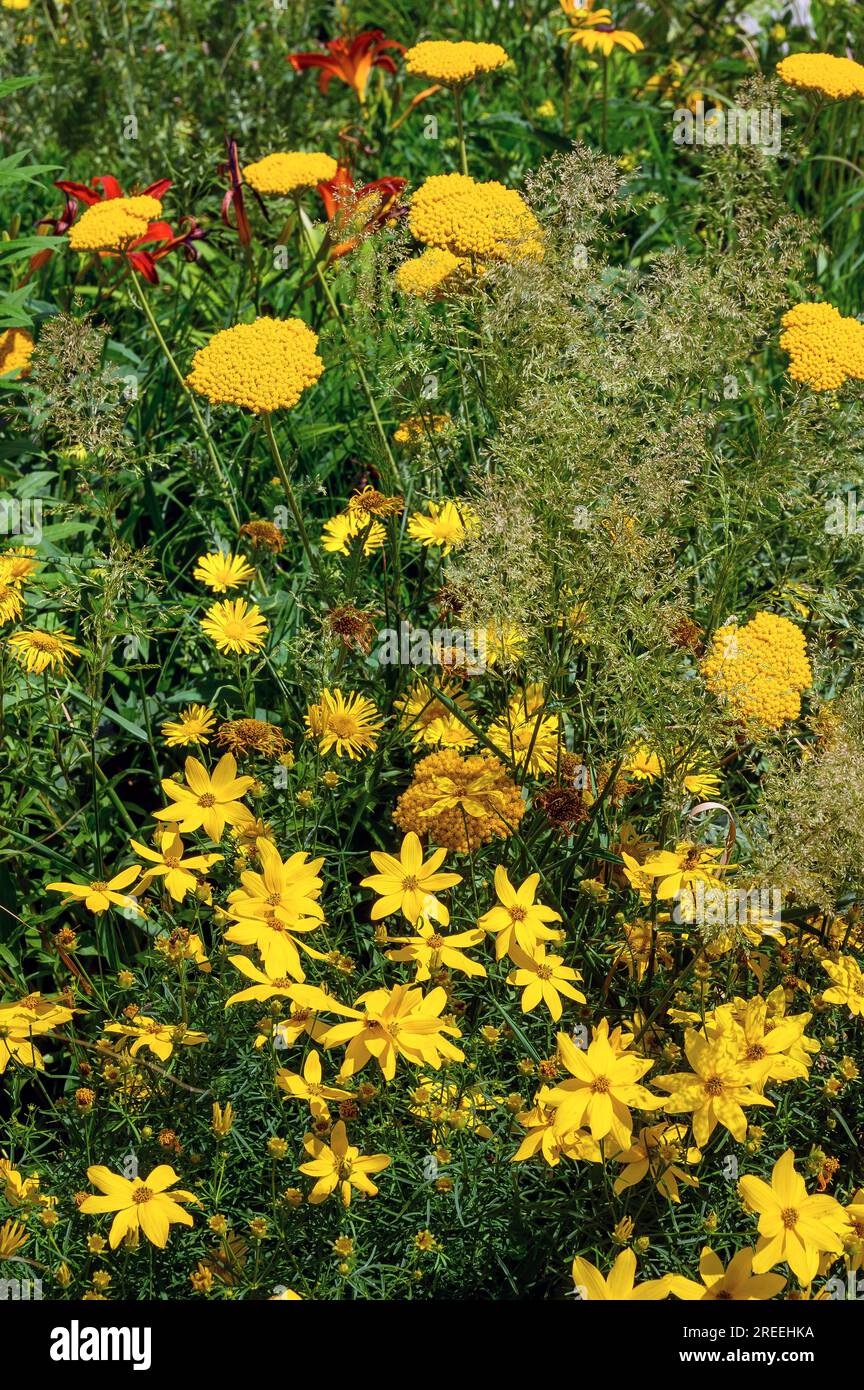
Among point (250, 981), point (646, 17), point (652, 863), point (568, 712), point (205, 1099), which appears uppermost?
point (646, 17)

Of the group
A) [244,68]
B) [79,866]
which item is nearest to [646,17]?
[244,68]

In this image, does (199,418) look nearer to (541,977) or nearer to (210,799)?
(210,799)

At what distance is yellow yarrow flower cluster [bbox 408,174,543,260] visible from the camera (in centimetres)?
290

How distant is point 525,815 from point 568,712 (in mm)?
206

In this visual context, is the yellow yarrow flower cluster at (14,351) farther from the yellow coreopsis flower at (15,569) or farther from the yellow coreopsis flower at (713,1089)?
the yellow coreopsis flower at (713,1089)

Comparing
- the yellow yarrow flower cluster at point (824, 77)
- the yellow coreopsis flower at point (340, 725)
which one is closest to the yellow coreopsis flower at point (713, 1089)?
the yellow coreopsis flower at point (340, 725)

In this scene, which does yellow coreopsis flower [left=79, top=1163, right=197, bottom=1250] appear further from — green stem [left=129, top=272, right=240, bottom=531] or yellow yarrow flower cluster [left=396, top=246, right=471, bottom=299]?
yellow yarrow flower cluster [left=396, top=246, right=471, bottom=299]

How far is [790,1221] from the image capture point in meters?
1.95

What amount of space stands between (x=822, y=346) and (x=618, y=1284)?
Result: 1911mm

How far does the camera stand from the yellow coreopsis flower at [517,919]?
2.22m

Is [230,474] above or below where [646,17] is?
below

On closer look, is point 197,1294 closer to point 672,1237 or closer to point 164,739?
point 672,1237

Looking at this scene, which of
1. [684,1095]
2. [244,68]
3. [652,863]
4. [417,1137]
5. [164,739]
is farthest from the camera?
[244,68]

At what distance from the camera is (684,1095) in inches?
81.7
